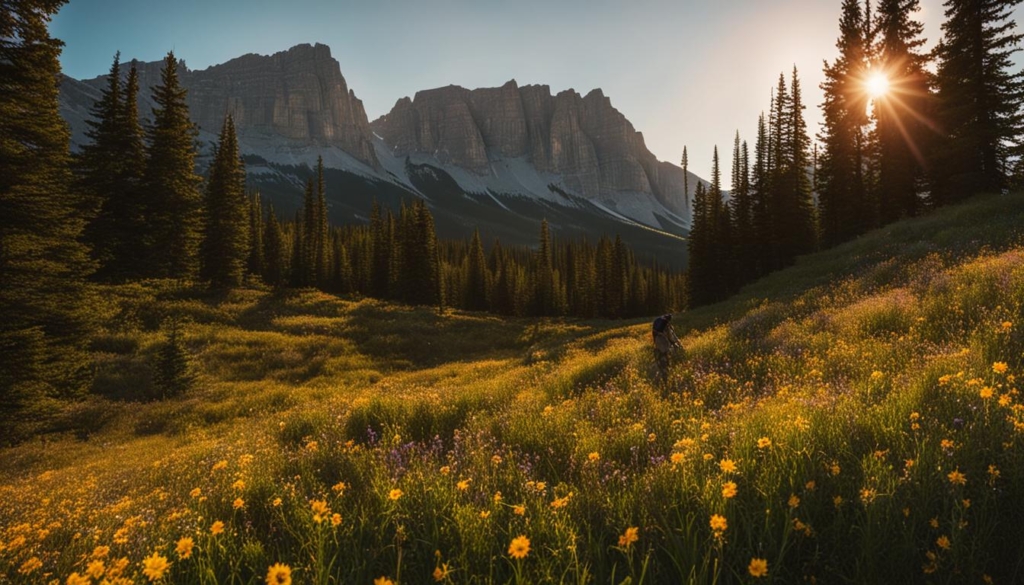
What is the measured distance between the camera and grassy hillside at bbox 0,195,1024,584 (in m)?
2.15

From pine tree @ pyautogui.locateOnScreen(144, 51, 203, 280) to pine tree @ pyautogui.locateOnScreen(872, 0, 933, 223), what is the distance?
187 ft

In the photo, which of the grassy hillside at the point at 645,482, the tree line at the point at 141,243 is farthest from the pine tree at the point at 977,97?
the tree line at the point at 141,243

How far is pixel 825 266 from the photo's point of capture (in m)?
24.4

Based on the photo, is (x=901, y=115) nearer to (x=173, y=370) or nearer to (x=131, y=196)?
(x=173, y=370)

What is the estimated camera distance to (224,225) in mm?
41125

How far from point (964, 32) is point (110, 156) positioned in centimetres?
5901

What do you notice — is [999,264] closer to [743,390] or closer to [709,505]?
[743,390]

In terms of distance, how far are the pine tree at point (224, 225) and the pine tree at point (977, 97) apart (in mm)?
56323

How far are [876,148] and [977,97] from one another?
13035 mm

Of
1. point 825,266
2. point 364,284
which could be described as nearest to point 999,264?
point 825,266

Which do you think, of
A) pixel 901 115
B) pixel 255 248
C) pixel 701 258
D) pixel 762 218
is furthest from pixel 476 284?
pixel 901 115

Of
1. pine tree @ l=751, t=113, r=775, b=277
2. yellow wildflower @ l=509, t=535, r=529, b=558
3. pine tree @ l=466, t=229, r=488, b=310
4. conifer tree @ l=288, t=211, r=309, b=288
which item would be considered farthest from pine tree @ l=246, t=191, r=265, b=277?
yellow wildflower @ l=509, t=535, r=529, b=558

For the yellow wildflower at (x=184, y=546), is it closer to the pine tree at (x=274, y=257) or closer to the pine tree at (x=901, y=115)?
the pine tree at (x=901, y=115)

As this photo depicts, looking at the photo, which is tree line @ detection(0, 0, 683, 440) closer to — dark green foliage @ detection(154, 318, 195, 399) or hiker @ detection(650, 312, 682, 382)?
dark green foliage @ detection(154, 318, 195, 399)
